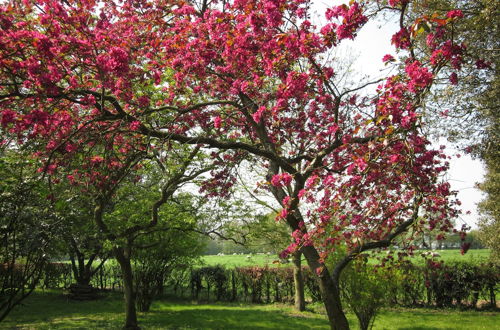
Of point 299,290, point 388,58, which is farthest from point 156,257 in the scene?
point 388,58

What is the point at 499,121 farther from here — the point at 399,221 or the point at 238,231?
the point at 238,231

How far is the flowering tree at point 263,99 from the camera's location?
4469mm

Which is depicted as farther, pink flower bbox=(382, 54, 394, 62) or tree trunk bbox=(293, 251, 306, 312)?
tree trunk bbox=(293, 251, 306, 312)

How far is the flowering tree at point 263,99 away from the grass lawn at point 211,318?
555cm

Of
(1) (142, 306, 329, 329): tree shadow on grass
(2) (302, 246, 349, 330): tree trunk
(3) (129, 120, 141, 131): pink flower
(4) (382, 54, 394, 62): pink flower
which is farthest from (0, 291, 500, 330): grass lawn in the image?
(4) (382, 54, 394, 62): pink flower

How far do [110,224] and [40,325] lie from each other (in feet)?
15.6

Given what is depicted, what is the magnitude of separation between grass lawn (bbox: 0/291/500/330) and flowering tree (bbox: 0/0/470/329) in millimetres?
5546

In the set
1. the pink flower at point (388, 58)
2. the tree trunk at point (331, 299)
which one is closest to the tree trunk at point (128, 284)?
the tree trunk at point (331, 299)

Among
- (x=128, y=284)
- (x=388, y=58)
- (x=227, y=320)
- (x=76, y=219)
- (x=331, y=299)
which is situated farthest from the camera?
(x=227, y=320)

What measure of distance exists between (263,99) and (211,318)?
9284 millimetres

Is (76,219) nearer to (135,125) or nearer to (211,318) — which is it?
(135,125)

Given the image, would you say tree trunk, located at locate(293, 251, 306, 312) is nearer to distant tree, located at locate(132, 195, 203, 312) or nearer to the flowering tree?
distant tree, located at locate(132, 195, 203, 312)

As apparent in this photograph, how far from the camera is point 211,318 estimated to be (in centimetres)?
1285

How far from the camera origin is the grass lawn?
37.1ft
